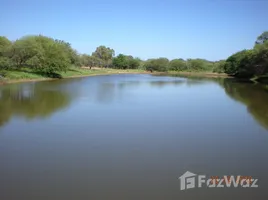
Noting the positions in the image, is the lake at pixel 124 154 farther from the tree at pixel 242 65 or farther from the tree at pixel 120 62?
the tree at pixel 120 62

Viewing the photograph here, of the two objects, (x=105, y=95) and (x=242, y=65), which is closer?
(x=105, y=95)

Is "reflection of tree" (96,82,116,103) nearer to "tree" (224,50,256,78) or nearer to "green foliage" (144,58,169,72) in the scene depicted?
"tree" (224,50,256,78)

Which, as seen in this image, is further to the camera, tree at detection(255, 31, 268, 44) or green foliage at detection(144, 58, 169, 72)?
green foliage at detection(144, 58, 169, 72)

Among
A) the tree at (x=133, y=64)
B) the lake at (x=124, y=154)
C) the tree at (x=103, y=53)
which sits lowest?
the lake at (x=124, y=154)

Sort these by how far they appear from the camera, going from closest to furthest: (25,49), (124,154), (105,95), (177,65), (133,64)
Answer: (124,154) → (105,95) → (25,49) → (177,65) → (133,64)

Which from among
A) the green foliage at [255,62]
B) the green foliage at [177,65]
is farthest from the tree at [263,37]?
the green foliage at [177,65]

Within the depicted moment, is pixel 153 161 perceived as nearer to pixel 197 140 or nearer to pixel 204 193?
pixel 204 193

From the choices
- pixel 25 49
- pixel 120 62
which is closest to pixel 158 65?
pixel 120 62

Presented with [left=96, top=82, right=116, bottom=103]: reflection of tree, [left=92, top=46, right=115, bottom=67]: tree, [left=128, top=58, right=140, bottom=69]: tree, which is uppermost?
[left=92, top=46, right=115, bottom=67]: tree

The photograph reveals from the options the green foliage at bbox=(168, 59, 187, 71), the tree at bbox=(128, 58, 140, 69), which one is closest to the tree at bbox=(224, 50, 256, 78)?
the green foliage at bbox=(168, 59, 187, 71)

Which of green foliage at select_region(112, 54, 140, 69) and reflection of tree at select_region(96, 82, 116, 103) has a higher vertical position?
green foliage at select_region(112, 54, 140, 69)

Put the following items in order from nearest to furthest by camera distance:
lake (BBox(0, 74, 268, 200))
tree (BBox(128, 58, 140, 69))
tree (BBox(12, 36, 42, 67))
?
lake (BBox(0, 74, 268, 200)), tree (BBox(12, 36, 42, 67)), tree (BBox(128, 58, 140, 69))

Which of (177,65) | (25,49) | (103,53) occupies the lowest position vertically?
(177,65)

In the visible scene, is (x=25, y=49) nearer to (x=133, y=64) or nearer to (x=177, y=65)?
(x=133, y=64)
